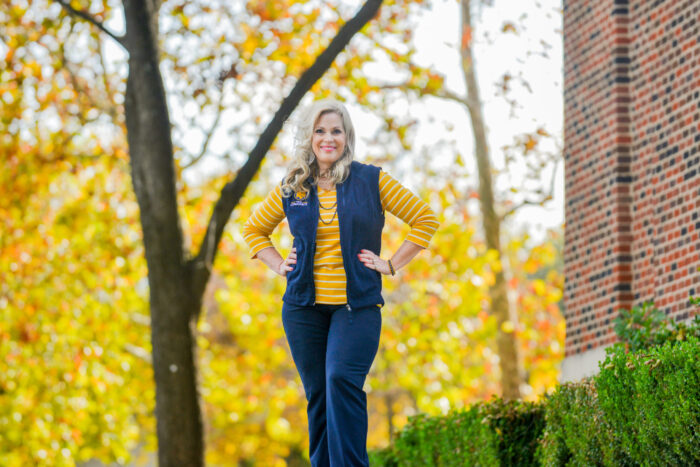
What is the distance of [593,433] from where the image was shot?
226 inches

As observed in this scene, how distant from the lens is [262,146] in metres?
9.34

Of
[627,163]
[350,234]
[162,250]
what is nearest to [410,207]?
[350,234]

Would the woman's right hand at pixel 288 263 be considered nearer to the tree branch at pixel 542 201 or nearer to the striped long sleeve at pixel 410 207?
the striped long sleeve at pixel 410 207

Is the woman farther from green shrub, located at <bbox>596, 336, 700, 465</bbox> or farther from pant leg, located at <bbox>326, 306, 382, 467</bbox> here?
green shrub, located at <bbox>596, 336, 700, 465</bbox>

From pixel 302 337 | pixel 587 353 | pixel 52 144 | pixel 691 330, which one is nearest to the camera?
pixel 302 337

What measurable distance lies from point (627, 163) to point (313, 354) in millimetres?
5657

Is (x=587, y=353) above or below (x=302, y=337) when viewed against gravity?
above

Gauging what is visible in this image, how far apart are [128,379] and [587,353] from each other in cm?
1114

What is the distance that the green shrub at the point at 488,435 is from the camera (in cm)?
707

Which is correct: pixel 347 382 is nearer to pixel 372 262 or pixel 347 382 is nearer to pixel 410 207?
pixel 372 262

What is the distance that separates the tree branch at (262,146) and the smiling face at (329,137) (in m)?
4.33

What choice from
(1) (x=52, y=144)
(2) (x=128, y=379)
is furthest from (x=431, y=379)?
(1) (x=52, y=144)

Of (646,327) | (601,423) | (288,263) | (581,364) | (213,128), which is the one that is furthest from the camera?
(213,128)

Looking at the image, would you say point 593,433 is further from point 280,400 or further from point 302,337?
point 280,400
